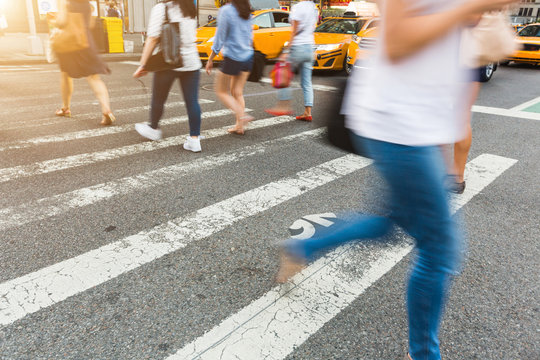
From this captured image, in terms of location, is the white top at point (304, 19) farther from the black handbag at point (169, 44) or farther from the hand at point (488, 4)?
the hand at point (488, 4)

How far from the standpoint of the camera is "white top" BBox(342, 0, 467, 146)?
59.9 inches

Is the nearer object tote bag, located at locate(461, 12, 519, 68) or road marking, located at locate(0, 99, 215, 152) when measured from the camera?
tote bag, located at locate(461, 12, 519, 68)

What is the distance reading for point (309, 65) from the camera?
6789mm

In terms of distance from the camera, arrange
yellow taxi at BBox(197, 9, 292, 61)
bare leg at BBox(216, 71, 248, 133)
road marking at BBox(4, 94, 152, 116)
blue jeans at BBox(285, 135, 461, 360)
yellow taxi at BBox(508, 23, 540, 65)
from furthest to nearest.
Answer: yellow taxi at BBox(508, 23, 540, 65) < yellow taxi at BBox(197, 9, 292, 61) < road marking at BBox(4, 94, 152, 116) < bare leg at BBox(216, 71, 248, 133) < blue jeans at BBox(285, 135, 461, 360)

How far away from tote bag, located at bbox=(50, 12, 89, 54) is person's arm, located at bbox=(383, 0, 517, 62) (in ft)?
17.7

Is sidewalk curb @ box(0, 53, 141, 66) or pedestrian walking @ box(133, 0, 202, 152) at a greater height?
pedestrian walking @ box(133, 0, 202, 152)

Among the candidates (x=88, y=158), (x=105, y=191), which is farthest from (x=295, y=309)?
(x=88, y=158)

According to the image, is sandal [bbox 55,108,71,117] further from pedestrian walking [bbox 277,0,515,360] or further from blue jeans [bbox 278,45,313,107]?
pedestrian walking [bbox 277,0,515,360]

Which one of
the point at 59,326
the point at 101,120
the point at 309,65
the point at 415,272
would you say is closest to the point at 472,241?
the point at 415,272

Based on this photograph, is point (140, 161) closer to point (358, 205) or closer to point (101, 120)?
point (101, 120)

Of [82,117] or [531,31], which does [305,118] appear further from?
[531,31]

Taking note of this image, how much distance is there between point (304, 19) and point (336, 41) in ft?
19.9

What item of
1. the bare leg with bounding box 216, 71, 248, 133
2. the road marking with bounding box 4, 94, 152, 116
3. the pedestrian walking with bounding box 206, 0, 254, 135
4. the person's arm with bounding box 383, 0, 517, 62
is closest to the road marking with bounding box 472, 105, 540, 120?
the pedestrian walking with bounding box 206, 0, 254, 135

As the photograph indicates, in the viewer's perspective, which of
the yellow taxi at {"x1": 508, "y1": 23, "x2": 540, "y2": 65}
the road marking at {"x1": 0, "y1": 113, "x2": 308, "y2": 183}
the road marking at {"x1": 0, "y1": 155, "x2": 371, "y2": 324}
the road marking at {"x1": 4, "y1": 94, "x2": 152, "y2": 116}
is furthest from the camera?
the yellow taxi at {"x1": 508, "y1": 23, "x2": 540, "y2": 65}
